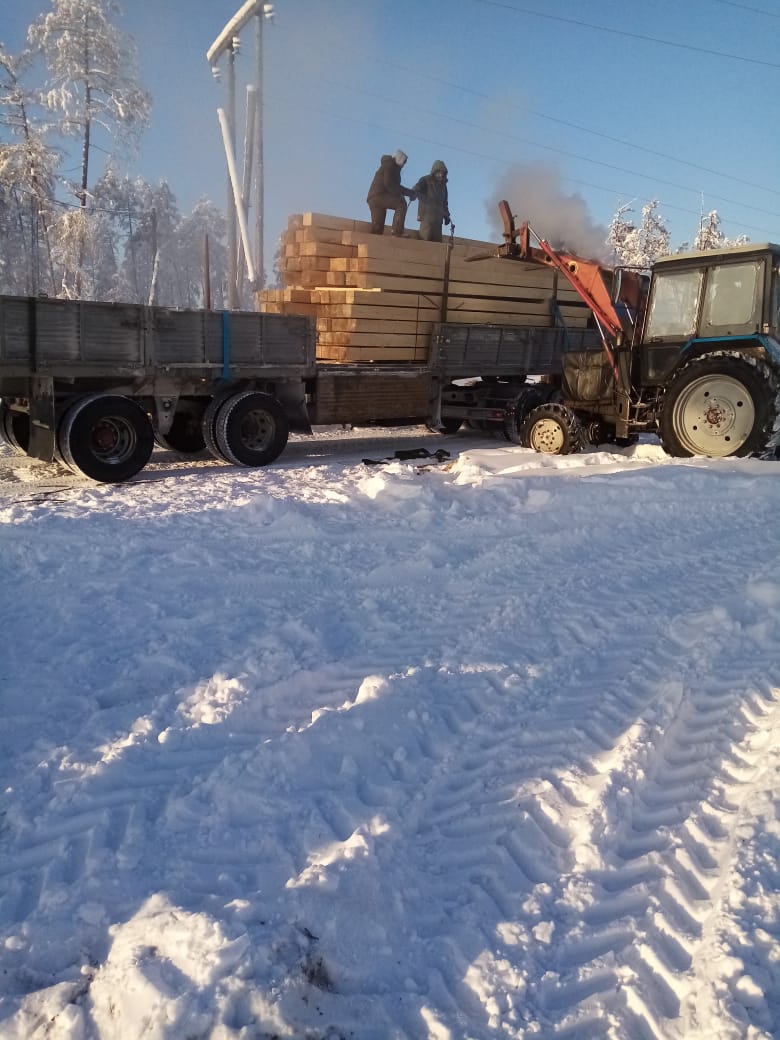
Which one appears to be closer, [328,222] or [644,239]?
[328,222]

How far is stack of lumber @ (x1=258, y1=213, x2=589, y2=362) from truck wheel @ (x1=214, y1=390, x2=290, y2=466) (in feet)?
5.36

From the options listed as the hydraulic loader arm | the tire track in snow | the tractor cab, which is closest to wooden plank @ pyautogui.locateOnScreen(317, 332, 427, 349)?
the hydraulic loader arm

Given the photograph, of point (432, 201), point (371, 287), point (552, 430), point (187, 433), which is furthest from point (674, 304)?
point (187, 433)

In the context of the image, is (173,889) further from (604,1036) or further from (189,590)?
(189,590)

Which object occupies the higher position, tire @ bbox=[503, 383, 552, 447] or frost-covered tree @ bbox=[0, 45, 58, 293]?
frost-covered tree @ bbox=[0, 45, 58, 293]

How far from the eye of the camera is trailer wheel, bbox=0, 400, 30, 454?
29.1 ft

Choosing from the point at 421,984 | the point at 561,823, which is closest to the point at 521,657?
the point at 561,823

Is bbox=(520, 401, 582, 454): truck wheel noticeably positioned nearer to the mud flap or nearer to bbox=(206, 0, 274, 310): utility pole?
the mud flap

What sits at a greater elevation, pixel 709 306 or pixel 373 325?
pixel 709 306

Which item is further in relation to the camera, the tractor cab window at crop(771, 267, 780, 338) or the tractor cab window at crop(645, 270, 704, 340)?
the tractor cab window at crop(645, 270, 704, 340)

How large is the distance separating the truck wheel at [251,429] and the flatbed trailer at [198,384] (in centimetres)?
1

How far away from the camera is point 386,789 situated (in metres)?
2.70

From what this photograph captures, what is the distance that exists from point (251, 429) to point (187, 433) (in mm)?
1004

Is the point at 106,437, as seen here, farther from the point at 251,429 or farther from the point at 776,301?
the point at 776,301
